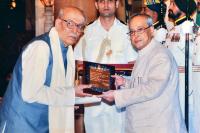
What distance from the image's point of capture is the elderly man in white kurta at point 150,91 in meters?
3.66

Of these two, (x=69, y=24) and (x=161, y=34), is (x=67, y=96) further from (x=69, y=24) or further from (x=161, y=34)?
(x=161, y=34)

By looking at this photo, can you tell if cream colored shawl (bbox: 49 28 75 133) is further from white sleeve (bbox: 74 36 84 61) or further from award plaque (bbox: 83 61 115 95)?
white sleeve (bbox: 74 36 84 61)

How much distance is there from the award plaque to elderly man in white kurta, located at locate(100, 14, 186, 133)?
0.26m

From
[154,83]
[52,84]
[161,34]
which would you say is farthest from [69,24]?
[161,34]

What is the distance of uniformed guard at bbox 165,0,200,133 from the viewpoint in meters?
5.27

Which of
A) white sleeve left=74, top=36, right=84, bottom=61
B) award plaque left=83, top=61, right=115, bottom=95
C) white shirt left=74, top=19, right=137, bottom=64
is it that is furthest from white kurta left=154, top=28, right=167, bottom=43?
award plaque left=83, top=61, right=115, bottom=95

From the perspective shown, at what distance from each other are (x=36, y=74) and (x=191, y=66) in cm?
249

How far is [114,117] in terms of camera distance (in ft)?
16.7

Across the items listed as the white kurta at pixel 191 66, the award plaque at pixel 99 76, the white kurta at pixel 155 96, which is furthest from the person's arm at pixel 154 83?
the white kurta at pixel 191 66

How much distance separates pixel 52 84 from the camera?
3.63 m

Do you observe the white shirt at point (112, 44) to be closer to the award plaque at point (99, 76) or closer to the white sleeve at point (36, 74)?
the award plaque at point (99, 76)

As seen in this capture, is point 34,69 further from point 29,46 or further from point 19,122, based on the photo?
point 19,122

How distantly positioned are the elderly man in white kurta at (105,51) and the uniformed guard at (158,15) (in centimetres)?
53

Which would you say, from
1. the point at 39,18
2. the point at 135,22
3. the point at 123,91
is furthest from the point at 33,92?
the point at 39,18
